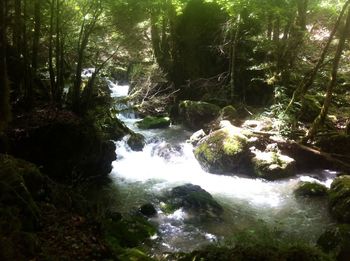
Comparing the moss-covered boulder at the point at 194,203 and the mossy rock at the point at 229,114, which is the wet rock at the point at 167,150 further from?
the moss-covered boulder at the point at 194,203

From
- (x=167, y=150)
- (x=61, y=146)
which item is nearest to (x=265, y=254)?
(x=61, y=146)

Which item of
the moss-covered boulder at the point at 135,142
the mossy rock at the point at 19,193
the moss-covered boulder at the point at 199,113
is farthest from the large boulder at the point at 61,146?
the moss-covered boulder at the point at 199,113

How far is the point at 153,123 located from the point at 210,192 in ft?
20.4

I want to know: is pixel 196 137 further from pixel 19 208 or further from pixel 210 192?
pixel 19 208

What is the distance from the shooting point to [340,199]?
28.8 feet

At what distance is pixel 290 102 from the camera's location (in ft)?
42.7

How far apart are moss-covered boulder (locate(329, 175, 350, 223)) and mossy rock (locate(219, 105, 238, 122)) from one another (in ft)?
18.5

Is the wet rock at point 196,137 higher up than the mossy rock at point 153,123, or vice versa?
the mossy rock at point 153,123

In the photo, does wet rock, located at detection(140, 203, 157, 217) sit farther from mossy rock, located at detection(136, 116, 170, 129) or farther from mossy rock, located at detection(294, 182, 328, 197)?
mossy rock, located at detection(136, 116, 170, 129)

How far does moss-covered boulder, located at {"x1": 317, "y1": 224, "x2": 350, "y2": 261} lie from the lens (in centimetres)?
604

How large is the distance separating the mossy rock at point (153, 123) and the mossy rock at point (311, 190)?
7365 millimetres

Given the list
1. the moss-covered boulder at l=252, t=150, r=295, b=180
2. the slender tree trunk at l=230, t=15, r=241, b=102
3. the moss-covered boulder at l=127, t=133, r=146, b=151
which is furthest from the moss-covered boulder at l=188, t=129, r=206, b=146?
the slender tree trunk at l=230, t=15, r=241, b=102

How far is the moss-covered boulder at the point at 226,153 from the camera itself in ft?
38.5

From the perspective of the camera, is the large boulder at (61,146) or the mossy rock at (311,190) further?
the mossy rock at (311,190)
